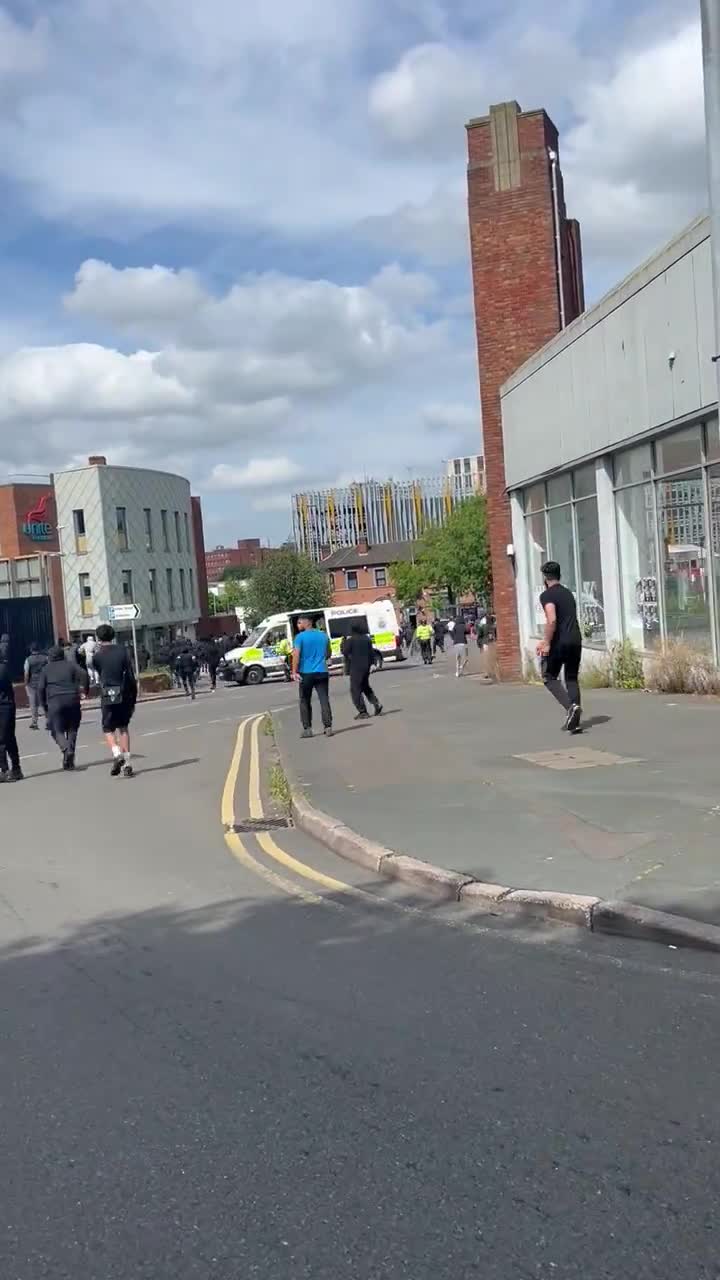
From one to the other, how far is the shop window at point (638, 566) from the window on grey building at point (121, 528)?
4785 centimetres

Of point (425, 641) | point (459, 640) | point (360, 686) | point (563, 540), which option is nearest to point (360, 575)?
point (425, 641)

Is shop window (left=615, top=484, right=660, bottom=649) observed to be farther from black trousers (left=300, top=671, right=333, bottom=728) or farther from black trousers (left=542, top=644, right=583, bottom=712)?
black trousers (left=300, top=671, right=333, bottom=728)

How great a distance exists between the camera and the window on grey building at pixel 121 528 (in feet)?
207

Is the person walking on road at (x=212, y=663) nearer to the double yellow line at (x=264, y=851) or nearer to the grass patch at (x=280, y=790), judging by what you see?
the double yellow line at (x=264, y=851)

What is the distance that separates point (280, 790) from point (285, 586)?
229 ft

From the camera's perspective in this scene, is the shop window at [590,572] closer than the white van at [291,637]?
Yes

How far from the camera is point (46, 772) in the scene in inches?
628

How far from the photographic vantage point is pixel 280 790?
12.1 metres

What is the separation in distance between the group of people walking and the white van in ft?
82.8

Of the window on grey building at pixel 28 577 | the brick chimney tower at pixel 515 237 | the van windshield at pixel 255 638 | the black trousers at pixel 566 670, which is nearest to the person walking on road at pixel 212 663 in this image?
the van windshield at pixel 255 638

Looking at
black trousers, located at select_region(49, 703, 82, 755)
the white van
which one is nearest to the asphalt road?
black trousers, located at select_region(49, 703, 82, 755)

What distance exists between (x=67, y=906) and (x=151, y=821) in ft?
10.6

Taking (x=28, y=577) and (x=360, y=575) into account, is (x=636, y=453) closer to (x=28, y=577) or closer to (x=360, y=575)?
(x=28, y=577)

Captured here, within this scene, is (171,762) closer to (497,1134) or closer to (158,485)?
(497,1134)
